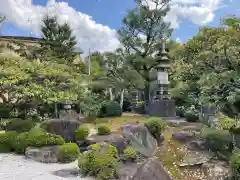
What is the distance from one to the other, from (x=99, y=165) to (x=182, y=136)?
14.0 ft

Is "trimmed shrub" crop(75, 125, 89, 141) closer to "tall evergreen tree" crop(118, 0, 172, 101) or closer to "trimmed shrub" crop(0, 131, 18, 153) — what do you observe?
"trimmed shrub" crop(0, 131, 18, 153)

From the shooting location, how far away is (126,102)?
20906mm

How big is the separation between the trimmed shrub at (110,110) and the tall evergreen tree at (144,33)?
5231 mm

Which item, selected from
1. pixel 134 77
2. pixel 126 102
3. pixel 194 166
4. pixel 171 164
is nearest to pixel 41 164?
pixel 171 164

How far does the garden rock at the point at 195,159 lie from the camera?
862cm

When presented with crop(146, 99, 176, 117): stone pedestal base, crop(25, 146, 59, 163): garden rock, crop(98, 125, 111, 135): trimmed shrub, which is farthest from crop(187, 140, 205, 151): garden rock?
crop(146, 99, 176, 117): stone pedestal base

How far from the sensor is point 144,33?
20.7 m

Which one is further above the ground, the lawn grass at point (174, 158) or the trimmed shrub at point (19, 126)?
the trimmed shrub at point (19, 126)

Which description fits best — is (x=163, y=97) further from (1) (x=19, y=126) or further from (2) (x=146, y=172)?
(2) (x=146, y=172)

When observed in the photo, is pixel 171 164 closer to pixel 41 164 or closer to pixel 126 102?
pixel 41 164

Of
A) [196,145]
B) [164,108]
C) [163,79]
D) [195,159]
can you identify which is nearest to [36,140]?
[195,159]

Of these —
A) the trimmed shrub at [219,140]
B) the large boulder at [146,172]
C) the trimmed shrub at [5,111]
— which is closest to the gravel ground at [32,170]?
the large boulder at [146,172]

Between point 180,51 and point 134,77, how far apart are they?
4876 millimetres

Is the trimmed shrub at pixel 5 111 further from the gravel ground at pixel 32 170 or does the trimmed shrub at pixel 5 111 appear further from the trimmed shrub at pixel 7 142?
the gravel ground at pixel 32 170
